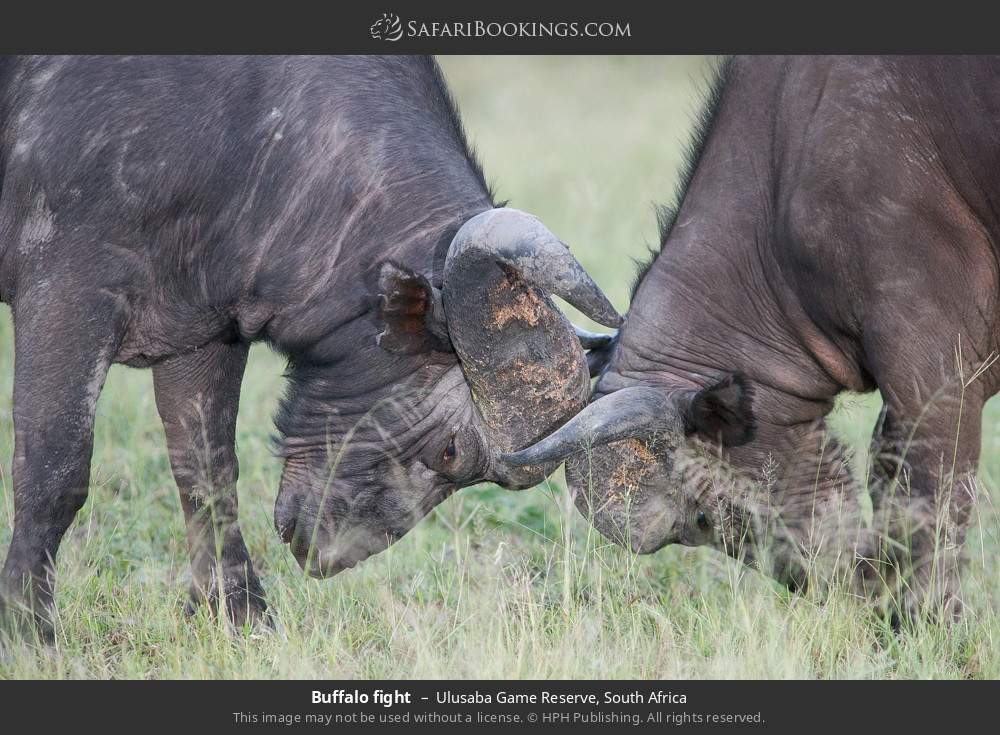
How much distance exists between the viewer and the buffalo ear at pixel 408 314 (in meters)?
5.32

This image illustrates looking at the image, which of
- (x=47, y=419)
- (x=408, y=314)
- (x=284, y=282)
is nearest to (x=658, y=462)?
(x=408, y=314)

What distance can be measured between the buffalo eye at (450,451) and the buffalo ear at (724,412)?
40.1 inches

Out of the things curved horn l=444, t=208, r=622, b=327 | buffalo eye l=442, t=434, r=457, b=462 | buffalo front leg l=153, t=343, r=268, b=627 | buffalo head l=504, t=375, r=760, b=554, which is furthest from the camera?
buffalo front leg l=153, t=343, r=268, b=627

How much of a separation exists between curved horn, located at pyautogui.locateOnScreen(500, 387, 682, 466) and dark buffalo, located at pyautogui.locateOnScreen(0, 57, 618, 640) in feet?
0.55

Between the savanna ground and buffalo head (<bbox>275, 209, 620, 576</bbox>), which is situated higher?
buffalo head (<bbox>275, 209, 620, 576</bbox>)

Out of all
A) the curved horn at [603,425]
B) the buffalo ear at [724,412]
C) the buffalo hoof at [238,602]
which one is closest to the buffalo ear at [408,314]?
the curved horn at [603,425]

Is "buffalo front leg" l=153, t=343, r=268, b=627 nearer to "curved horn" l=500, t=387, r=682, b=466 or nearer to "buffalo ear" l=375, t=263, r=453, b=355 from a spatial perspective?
"buffalo ear" l=375, t=263, r=453, b=355

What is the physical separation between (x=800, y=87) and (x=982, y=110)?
2.49ft

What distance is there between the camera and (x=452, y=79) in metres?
22.0

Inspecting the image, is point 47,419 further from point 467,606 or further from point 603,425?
point 603,425

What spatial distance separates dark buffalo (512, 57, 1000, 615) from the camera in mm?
5289

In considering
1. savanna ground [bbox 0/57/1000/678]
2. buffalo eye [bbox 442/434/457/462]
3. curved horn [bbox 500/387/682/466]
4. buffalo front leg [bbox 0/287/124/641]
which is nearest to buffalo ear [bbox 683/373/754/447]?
curved horn [bbox 500/387/682/466]

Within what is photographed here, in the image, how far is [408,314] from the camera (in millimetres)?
5453
